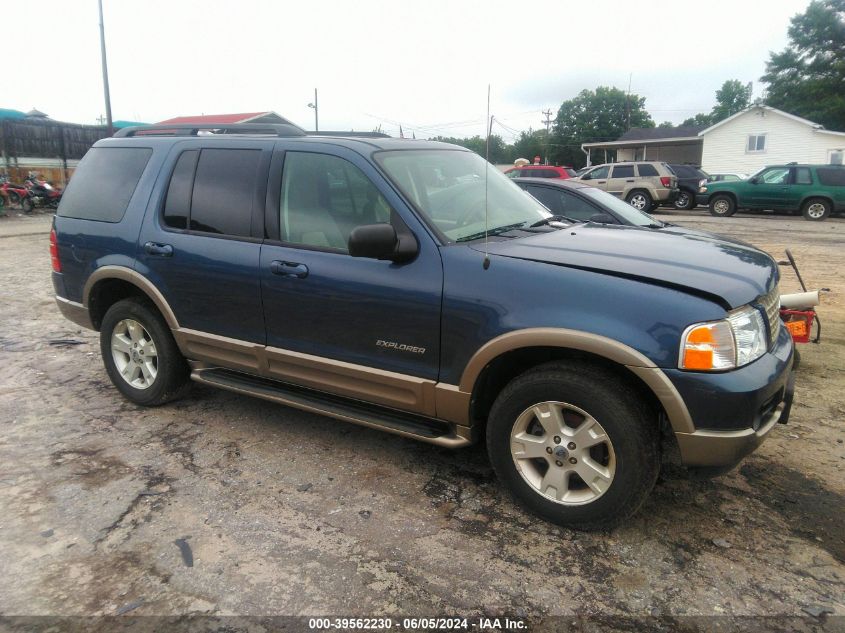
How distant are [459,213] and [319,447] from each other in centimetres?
167

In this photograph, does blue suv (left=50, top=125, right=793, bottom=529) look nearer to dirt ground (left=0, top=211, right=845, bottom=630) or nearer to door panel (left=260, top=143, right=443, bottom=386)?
door panel (left=260, top=143, right=443, bottom=386)

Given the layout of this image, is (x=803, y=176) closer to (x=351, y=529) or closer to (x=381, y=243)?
(x=381, y=243)

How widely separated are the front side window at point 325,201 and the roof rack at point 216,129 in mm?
492

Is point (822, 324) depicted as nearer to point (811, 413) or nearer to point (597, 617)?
point (811, 413)

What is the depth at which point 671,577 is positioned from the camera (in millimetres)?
2695

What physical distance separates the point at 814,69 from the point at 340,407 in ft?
179

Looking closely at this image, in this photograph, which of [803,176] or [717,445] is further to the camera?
[803,176]

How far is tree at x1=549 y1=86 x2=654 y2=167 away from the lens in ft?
224

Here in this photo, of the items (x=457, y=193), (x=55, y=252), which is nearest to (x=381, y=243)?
(x=457, y=193)

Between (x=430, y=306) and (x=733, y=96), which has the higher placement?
(x=733, y=96)

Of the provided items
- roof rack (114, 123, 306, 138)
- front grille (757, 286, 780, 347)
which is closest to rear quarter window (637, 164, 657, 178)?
roof rack (114, 123, 306, 138)

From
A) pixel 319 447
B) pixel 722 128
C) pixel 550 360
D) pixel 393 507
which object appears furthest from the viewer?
pixel 722 128

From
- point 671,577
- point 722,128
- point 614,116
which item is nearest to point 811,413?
point 671,577

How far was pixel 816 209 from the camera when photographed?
741 inches
